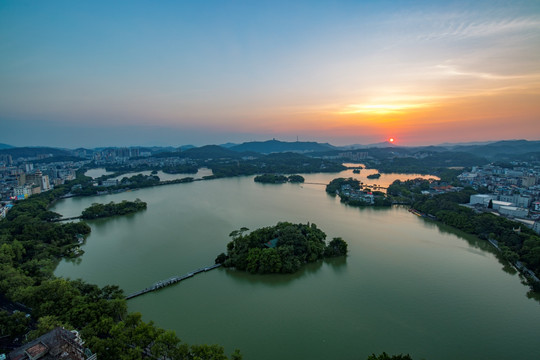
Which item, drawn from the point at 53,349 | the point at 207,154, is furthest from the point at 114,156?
the point at 53,349

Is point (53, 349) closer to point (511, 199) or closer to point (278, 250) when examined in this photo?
point (278, 250)

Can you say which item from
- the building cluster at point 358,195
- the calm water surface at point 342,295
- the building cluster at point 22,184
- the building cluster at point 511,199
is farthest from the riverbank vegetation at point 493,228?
the building cluster at point 22,184

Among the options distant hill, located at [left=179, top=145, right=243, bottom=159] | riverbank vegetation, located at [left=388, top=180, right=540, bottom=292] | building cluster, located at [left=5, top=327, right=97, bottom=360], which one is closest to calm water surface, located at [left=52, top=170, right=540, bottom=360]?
riverbank vegetation, located at [left=388, top=180, right=540, bottom=292]

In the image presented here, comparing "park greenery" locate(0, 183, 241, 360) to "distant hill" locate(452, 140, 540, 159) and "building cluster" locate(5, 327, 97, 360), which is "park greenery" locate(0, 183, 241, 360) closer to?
"building cluster" locate(5, 327, 97, 360)

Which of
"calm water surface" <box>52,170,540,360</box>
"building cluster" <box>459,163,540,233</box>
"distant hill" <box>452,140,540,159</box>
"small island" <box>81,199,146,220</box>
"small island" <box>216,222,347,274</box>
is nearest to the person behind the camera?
"calm water surface" <box>52,170,540,360</box>

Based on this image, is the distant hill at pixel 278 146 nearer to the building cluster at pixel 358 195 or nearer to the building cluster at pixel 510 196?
the building cluster at pixel 510 196

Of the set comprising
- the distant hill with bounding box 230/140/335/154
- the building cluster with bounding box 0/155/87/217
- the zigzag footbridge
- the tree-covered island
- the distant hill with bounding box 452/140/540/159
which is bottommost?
the zigzag footbridge

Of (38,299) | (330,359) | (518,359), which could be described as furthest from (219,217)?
(518,359)
